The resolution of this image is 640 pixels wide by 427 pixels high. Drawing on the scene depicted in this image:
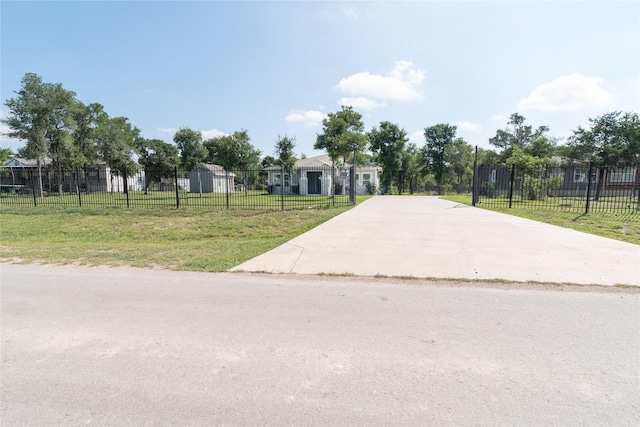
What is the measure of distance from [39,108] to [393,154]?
38.9 meters

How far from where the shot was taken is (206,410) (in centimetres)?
235

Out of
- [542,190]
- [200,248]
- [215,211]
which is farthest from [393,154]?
[200,248]

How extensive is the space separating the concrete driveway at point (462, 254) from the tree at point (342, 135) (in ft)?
46.0

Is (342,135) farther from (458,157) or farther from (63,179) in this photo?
(63,179)

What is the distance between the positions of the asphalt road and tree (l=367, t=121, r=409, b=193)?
39283 mm

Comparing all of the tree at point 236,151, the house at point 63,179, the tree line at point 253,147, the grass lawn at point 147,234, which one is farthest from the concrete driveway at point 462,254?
the house at point 63,179

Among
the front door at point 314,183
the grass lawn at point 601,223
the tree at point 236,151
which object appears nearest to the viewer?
the grass lawn at point 601,223

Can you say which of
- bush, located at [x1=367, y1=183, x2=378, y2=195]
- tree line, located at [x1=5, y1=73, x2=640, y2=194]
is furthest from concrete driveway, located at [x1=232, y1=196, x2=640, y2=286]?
bush, located at [x1=367, y1=183, x2=378, y2=195]

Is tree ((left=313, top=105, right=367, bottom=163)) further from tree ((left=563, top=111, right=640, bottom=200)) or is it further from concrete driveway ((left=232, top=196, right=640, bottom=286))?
tree ((left=563, top=111, right=640, bottom=200))

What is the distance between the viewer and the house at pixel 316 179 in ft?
125

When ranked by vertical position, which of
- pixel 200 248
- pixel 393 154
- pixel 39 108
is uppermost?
pixel 39 108

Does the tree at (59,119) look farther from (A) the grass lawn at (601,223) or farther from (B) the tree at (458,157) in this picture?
(B) the tree at (458,157)

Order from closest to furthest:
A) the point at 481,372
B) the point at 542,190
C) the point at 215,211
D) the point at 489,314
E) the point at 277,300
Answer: the point at 481,372
the point at 489,314
the point at 277,300
the point at 215,211
the point at 542,190

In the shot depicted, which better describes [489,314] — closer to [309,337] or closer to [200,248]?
[309,337]
